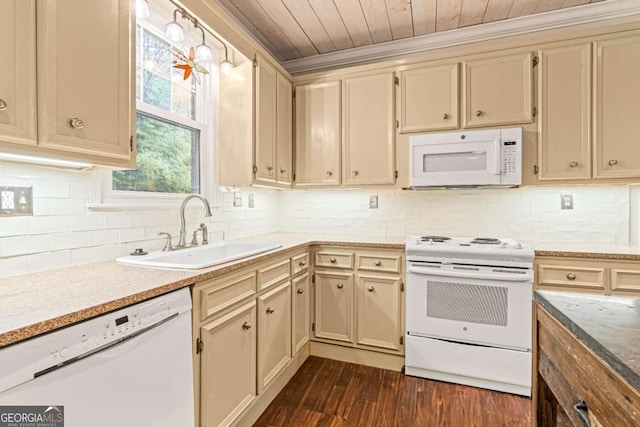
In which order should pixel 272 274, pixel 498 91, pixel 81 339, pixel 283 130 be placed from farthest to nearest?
pixel 283 130 → pixel 498 91 → pixel 272 274 → pixel 81 339

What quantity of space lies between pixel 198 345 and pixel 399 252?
4.97 feet

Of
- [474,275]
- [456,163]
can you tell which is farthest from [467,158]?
[474,275]

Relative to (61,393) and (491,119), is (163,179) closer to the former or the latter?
(61,393)

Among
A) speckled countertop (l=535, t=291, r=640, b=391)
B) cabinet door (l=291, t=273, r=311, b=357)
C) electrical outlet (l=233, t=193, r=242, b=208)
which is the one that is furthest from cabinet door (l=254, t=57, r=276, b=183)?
speckled countertop (l=535, t=291, r=640, b=391)

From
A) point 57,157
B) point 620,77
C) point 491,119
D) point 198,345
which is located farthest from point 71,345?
point 620,77

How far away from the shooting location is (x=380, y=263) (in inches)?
93.2

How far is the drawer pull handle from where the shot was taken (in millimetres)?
652

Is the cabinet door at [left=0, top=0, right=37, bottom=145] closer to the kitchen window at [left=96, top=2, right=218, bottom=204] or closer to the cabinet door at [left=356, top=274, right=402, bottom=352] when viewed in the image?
the kitchen window at [left=96, top=2, right=218, bottom=204]

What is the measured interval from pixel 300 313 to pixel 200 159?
1357 millimetres

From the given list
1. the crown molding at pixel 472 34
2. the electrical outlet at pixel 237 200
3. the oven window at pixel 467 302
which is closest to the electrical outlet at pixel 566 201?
the oven window at pixel 467 302

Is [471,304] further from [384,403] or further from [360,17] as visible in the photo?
[360,17]

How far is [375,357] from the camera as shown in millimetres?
2412

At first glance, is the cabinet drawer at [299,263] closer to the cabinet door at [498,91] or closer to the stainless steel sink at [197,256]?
the stainless steel sink at [197,256]

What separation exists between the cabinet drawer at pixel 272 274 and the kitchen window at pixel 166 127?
76cm
